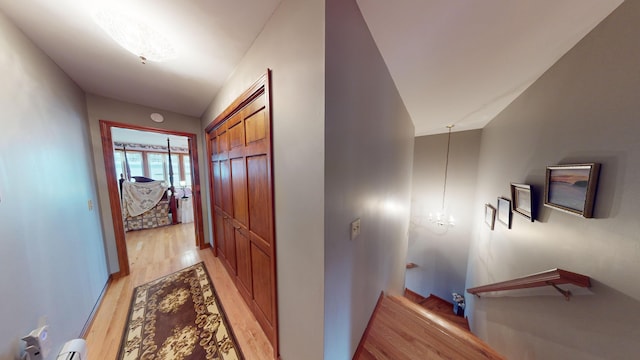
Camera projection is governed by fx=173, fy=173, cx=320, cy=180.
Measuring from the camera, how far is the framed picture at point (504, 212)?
2070 mm

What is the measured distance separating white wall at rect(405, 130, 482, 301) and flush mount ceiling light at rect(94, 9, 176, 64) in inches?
179

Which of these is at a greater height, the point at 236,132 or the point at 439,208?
the point at 236,132

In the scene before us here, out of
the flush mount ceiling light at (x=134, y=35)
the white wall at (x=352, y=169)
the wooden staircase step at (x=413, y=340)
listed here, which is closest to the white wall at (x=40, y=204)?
the flush mount ceiling light at (x=134, y=35)

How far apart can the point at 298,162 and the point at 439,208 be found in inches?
168

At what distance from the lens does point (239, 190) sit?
5.65ft

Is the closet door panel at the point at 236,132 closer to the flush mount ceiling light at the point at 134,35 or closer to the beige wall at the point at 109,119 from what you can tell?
the flush mount ceiling light at the point at 134,35

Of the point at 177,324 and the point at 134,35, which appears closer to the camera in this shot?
the point at 134,35

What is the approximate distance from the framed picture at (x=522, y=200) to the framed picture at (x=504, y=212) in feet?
0.42

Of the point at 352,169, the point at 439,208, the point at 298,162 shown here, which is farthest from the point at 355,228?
the point at 439,208

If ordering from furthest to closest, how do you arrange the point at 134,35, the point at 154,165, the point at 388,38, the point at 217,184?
1. the point at 154,165
2. the point at 217,184
3. the point at 388,38
4. the point at 134,35

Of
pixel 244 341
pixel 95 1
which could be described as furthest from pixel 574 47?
pixel 244 341

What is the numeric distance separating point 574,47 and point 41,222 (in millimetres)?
3880

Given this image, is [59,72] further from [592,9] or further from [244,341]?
[592,9]

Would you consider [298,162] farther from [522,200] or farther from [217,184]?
[522,200]
